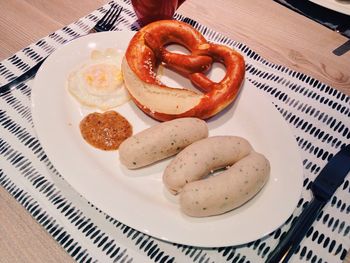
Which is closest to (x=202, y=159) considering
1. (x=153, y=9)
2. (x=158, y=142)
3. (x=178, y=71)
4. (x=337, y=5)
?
(x=158, y=142)

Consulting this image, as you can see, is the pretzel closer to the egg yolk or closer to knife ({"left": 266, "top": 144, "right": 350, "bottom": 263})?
the egg yolk

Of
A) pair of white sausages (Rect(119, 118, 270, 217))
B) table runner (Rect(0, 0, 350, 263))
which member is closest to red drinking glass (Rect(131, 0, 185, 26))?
table runner (Rect(0, 0, 350, 263))

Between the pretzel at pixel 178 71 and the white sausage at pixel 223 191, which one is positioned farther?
the pretzel at pixel 178 71

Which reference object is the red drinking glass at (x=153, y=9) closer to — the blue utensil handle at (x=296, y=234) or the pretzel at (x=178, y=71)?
the pretzel at (x=178, y=71)

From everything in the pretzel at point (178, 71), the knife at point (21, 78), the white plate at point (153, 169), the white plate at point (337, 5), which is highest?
the white plate at point (337, 5)

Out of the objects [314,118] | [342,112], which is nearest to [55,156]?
[314,118]

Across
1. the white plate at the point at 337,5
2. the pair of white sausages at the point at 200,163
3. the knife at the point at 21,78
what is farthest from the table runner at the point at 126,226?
the white plate at the point at 337,5
